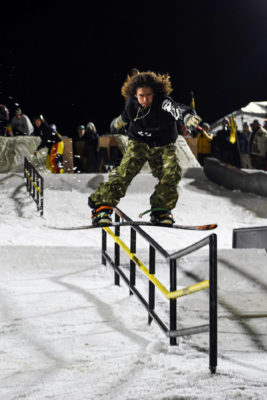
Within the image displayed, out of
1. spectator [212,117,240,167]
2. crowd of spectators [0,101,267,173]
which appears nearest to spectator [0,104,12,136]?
crowd of spectators [0,101,267,173]

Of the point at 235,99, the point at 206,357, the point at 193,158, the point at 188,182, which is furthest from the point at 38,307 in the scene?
the point at 235,99

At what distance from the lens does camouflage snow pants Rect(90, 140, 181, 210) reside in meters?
4.10

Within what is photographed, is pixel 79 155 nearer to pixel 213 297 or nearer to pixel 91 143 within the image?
pixel 91 143

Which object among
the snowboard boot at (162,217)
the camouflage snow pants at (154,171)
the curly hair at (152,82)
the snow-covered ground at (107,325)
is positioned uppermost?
the curly hair at (152,82)

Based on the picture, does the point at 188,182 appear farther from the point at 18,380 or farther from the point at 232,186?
the point at 18,380

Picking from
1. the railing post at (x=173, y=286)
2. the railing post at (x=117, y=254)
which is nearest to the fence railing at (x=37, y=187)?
the railing post at (x=117, y=254)

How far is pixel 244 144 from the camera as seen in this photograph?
1648cm

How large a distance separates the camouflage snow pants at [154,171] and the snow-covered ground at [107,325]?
1.37m

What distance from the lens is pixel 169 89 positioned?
12.7 feet

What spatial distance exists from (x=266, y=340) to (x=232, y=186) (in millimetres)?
10022

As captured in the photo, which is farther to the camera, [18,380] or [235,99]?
[235,99]

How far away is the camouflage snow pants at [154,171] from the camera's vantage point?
13.5 feet

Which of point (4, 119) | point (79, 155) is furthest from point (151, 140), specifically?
point (4, 119)

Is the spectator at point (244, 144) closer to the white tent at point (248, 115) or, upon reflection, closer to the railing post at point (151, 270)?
the white tent at point (248, 115)
